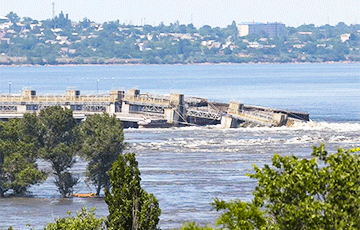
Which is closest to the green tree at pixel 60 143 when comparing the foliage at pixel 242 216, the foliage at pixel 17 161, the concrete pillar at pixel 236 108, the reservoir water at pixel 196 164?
the foliage at pixel 17 161

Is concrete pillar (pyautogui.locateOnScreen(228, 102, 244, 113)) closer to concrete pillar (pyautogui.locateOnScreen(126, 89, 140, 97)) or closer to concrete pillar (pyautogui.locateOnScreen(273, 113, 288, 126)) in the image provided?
concrete pillar (pyautogui.locateOnScreen(273, 113, 288, 126))

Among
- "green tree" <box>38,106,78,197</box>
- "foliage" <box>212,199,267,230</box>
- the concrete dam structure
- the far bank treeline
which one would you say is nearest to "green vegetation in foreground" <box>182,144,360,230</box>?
"foliage" <box>212,199,267,230</box>

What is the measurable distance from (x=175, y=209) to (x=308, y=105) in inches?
3564

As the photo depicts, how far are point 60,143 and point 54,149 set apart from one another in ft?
1.40

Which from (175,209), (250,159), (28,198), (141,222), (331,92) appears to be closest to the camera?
(141,222)

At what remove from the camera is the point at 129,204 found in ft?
87.1

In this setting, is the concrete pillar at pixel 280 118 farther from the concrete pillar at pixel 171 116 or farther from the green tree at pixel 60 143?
the green tree at pixel 60 143

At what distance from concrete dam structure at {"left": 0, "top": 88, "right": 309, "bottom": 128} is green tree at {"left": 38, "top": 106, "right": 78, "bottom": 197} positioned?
1581 inches

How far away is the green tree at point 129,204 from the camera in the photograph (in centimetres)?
2600

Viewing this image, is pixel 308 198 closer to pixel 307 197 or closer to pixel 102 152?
pixel 307 197

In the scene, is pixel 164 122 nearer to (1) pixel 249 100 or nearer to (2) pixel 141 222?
(1) pixel 249 100

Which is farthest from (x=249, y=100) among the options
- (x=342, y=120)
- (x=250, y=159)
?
(x=250, y=159)

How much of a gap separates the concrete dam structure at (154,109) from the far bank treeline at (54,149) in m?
40.3

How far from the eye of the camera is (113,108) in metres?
100
